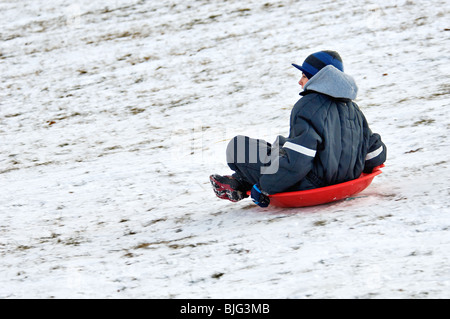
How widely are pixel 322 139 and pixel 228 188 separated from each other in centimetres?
82

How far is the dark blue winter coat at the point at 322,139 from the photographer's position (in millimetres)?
3311

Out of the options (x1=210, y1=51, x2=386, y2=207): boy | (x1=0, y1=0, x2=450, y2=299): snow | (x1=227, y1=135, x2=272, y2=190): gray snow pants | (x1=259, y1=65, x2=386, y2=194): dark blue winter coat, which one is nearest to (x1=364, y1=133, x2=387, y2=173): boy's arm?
(x1=210, y1=51, x2=386, y2=207): boy

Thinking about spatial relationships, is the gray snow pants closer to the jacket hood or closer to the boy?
the boy

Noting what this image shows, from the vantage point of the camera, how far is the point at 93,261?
3.22 metres

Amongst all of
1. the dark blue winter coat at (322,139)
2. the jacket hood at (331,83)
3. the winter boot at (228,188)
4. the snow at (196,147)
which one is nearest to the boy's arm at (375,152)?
the dark blue winter coat at (322,139)

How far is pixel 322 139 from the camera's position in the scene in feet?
11.0

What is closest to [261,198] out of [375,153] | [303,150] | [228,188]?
[228,188]

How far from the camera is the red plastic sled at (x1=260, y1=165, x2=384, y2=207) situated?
135 inches

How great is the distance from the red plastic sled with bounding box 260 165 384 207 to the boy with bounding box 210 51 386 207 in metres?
0.06

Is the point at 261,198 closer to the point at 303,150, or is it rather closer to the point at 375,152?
the point at 303,150

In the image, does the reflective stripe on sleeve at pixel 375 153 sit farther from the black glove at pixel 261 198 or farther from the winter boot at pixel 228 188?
the winter boot at pixel 228 188

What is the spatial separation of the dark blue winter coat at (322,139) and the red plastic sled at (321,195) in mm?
60

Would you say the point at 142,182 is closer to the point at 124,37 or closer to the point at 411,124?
the point at 411,124
